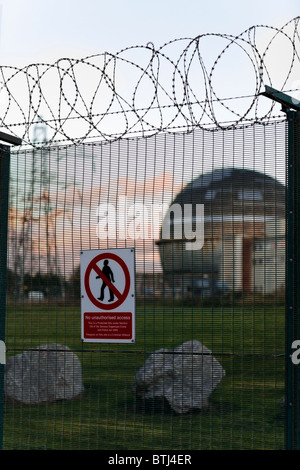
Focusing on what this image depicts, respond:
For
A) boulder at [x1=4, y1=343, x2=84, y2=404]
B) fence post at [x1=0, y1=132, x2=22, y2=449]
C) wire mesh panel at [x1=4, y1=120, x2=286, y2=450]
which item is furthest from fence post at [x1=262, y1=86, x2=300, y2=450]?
fence post at [x1=0, y1=132, x2=22, y2=449]

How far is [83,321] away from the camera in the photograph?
25.2ft

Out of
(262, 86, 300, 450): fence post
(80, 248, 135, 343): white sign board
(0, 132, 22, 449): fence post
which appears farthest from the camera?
(0, 132, 22, 449): fence post

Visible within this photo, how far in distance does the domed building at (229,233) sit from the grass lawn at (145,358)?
0.30 meters

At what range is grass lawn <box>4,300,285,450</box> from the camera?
696 cm

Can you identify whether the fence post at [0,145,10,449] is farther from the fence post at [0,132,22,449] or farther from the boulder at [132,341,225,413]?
the boulder at [132,341,225,413]

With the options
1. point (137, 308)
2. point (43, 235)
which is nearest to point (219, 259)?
point (137, 308)

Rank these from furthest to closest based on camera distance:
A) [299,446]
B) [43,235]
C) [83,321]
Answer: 1. [43,235]
2. [83,321]
3. [299,446]

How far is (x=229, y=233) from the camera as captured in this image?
7152 mm

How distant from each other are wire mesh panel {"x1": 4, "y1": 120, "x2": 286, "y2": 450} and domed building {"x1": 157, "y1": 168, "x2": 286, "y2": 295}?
1 cm

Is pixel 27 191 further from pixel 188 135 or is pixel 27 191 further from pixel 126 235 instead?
pixel 188 135

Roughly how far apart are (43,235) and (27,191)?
0.56 metres

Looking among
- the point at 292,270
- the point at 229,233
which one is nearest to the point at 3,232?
the point at 229,233

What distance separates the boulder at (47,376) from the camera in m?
8.01

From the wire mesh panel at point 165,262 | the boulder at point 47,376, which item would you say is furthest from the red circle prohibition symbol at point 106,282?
the boulder at point 47,376
